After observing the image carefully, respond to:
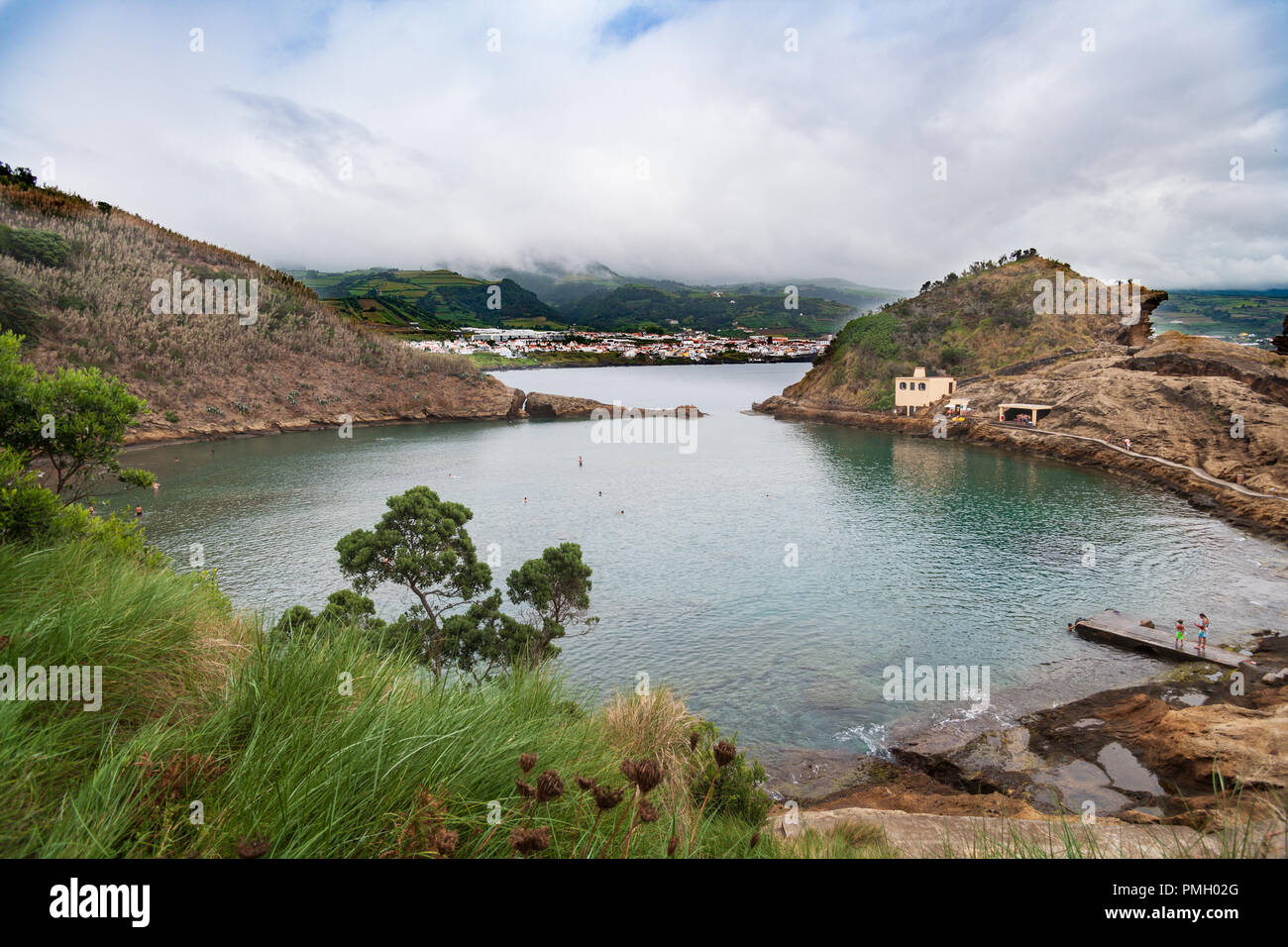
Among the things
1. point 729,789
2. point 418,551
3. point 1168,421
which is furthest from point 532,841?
point 1168,421

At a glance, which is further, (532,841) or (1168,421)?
(1168,421)

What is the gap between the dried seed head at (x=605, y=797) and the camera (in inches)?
93.2

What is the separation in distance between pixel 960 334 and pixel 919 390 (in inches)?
636

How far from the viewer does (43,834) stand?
7.57 ft

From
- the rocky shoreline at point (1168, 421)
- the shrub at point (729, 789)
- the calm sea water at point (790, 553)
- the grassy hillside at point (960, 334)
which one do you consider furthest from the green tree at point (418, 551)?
the grassy hillside at point (960, 334)

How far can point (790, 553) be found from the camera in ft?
99.5

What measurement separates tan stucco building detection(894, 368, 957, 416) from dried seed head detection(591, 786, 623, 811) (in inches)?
3124

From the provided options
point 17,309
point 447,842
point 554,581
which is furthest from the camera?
point 17,309

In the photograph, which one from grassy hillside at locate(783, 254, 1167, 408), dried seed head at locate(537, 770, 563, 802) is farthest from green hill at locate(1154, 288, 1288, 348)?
dried seed head at locate(537, 770, 563, 802)

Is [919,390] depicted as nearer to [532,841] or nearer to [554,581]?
[554,581]

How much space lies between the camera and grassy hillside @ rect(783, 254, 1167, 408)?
78.9 m

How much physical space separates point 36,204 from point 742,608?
9765 cm

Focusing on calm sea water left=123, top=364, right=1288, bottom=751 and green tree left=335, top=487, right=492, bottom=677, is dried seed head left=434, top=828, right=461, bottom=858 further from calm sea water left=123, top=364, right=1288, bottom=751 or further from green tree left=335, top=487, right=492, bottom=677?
green tree left=335, top=487, right=492, bottom=677
